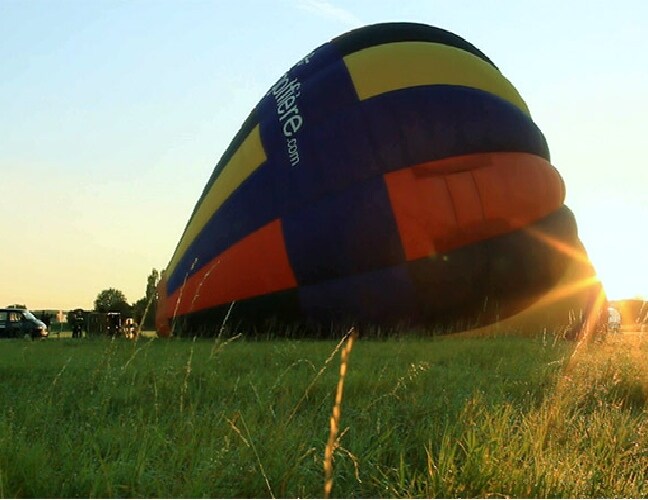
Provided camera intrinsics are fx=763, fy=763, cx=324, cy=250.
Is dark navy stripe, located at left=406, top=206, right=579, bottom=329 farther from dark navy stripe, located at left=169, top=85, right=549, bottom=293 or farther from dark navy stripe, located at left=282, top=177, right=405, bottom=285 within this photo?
dark navy stripe, located at left=169, top=85, right=549, bottom=293

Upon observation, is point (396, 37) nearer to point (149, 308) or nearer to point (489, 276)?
point (489, 276)

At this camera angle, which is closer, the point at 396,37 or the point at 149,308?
the point at 149,308

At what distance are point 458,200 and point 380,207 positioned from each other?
131 cm

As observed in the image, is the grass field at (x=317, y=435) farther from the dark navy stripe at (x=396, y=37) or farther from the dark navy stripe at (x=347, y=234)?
the dark navy stripe at (x=396, y=37)

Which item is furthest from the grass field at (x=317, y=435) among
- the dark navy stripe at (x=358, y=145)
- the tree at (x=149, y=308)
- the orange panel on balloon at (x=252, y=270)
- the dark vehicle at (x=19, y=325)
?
the dark vehicle at (x=19, y=325)

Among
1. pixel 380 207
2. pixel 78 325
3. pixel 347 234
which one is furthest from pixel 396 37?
pixel 78 325

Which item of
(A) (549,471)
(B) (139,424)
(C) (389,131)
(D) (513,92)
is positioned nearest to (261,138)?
(C) (389,131)

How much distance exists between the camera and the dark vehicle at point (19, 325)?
29688mm

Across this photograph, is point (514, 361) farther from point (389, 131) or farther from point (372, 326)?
point (389, 131)

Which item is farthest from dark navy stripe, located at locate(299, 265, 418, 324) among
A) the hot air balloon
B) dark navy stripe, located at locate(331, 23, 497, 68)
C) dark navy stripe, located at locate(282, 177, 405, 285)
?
dark navy stripe, located at locate(331, 23, 497, 68)

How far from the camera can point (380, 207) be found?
12.1m

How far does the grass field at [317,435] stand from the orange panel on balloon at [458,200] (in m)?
4.86

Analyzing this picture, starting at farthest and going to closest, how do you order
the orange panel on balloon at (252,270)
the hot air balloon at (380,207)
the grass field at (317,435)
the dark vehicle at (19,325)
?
the dark vehicle at (19,325)
the orange panel on balloon at (252,270)
the hot air balloon at (380,207)
the grass field at (317,435)

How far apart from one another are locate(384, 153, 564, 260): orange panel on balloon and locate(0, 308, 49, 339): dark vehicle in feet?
70.9
